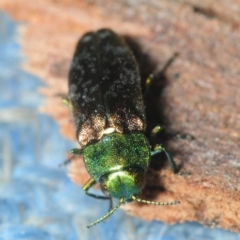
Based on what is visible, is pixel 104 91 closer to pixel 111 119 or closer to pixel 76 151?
pixel 111 119

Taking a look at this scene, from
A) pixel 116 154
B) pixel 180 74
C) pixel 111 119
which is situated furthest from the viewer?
pixel 180 74

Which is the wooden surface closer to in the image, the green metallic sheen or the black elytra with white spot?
the green metallic sheen

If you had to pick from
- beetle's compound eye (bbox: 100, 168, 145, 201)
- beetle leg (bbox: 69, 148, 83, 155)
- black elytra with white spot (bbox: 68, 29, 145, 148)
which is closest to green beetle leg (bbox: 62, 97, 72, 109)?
black elytra with white spot (bbox: 68, 29, 145, 148)

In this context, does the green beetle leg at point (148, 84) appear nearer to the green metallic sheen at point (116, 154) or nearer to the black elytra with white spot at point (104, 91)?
the black elytra with white spot at point (104, 91)

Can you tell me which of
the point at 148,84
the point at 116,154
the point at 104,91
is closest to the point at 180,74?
the point at 148,84

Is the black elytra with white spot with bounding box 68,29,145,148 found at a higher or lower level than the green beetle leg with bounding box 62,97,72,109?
higher

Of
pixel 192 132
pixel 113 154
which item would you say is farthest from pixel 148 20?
pixel 113 154

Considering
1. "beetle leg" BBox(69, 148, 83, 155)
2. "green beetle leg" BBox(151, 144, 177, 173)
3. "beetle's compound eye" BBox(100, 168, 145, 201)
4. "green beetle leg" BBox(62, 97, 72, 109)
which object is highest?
"green beetle leg" BBox(151, 144, 177, 173)

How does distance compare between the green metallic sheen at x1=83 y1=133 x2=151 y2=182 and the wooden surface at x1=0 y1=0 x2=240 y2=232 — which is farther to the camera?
the wooden surface at x1=0 y1=0 x2=240 y2=232
